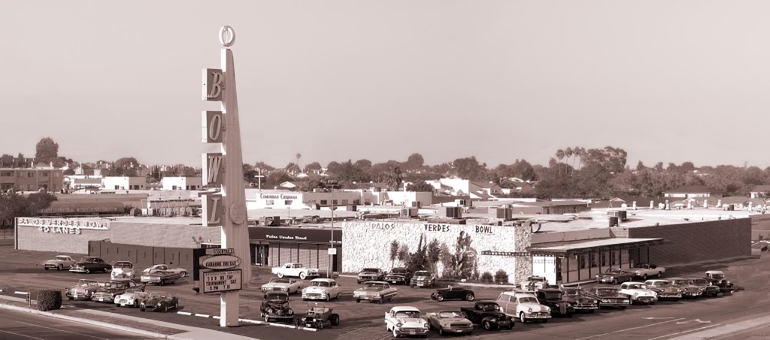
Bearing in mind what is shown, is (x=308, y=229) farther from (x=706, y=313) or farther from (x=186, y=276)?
(x=706, y=313)

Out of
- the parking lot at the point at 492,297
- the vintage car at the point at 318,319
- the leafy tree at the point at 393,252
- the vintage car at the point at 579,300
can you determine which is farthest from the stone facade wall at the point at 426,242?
the vintage car at the point at 318,319

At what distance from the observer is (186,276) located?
78438 millimetres

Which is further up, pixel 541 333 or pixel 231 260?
pixel 231 260

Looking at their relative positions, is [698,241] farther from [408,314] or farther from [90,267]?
[90,267]

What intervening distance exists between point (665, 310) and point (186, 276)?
41.6m

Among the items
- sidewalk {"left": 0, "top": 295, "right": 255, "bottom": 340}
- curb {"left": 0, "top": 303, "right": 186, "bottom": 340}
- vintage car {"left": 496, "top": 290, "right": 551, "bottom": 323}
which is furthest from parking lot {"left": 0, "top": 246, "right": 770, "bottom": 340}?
curb {"left": 0, "top": 303, "right": 186, "bottom": 340}

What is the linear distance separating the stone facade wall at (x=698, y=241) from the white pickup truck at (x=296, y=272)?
87.7 feet

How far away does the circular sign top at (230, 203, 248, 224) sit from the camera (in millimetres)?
49781

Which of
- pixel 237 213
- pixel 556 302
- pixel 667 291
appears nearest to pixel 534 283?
pixel 667 291

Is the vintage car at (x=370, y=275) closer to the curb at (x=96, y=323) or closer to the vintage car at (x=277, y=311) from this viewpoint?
the vintage car at (x=277, y=311)

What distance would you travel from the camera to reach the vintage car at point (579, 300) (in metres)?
53.3

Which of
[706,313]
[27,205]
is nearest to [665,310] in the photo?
[706,313]

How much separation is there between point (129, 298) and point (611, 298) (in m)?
30.9

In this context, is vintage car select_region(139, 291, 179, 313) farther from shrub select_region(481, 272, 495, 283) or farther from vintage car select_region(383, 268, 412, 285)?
shrub select_region(481, 272, 495, 283)
